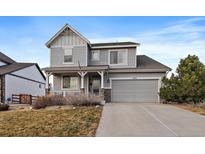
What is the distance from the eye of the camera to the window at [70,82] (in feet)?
71.5

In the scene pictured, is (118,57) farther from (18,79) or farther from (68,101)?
(18,79)

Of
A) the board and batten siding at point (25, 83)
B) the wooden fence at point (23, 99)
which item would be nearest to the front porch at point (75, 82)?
the wooden fence at point (23, 99)

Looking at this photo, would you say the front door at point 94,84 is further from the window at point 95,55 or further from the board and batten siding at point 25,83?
the board and batten siding at point 25,83

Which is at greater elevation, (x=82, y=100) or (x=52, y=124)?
(x=82, y=100)

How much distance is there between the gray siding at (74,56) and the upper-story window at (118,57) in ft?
8.71

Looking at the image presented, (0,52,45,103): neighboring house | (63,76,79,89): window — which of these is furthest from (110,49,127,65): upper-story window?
(0,52,45,103): neighboring house

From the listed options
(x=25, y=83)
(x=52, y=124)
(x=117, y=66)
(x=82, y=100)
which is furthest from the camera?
(x=25, y=83)

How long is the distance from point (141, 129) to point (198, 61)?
1279 cm

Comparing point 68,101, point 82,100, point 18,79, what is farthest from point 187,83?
point 18,79

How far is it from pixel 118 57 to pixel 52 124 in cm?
1318

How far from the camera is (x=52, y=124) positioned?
10148mm

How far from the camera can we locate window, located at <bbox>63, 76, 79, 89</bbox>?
21794 millimetres

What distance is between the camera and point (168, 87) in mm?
19281
